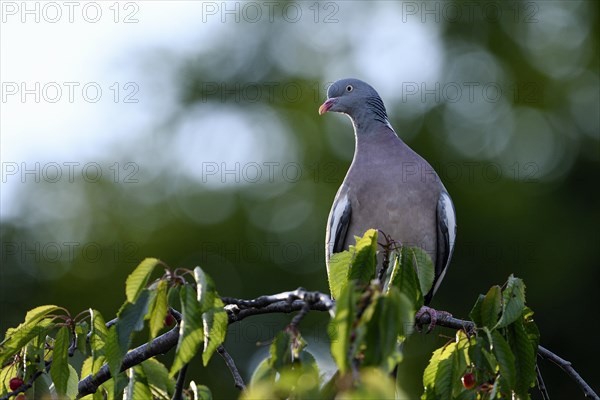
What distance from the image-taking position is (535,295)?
1425 centimetres

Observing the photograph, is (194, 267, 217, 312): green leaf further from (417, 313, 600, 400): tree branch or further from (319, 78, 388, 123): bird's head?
(319, 78, 388, 123): bird's head

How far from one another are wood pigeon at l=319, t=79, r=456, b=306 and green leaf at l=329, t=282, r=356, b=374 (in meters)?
3.04

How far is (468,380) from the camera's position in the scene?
3.40 m

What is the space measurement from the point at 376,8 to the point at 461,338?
16.7 metres

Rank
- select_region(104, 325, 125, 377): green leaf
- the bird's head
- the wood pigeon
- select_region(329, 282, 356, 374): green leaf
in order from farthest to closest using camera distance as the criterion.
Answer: the bird's head, the wood pigeon, select_region(104, 325, 125, 377): green leaf, select_region(329, 282, 356, 374): green leaf

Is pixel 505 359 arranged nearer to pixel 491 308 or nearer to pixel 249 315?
pixel 491 308

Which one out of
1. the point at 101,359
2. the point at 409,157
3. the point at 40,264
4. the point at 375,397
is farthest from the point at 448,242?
the point at 40,264

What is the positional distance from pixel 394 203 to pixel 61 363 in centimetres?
276

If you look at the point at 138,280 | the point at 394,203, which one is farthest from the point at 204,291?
the point at 394,203

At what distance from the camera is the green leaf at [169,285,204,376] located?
287 centimetres

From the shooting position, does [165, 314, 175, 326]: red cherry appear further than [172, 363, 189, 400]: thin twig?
Yes

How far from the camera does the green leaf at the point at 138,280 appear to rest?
3.01 metres

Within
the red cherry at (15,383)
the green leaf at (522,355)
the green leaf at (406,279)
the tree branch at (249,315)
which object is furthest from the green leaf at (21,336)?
the green leaf at (522,355)

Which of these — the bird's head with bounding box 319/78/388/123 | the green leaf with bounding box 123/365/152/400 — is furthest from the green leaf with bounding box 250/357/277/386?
the bird's head with bounding box 319/78/388/123
